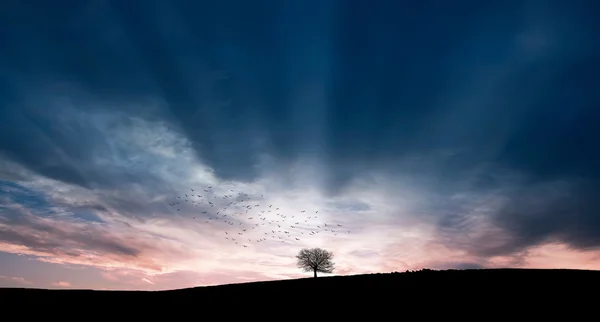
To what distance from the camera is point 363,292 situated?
30.4 metres

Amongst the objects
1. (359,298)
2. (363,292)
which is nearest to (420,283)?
(363,292)

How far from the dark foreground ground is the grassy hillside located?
0.06 meters

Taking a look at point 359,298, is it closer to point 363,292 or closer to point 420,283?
point 363,292

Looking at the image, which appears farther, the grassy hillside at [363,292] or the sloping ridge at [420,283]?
the sloping ridge at [420,283]

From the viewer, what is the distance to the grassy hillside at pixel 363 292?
1032 inches

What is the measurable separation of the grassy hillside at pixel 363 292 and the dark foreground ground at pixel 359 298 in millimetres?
61

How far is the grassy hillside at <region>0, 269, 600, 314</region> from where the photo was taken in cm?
2622

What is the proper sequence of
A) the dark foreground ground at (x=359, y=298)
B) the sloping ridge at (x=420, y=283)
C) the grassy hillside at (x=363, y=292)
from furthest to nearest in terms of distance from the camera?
the sloping ridge at (x=420, y=283) → the grassy hillside at (x=363, y=292) → the dark foreground ground at (x=359, y=298)

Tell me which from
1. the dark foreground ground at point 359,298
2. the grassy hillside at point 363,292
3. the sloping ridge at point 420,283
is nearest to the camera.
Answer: the dark foreground ground at point 359,298

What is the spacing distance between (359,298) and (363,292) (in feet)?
7.68

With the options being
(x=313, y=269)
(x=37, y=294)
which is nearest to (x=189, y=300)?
(x=37, y=294)

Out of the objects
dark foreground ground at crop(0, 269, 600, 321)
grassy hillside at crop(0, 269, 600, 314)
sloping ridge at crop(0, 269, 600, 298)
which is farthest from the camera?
sloping ridge at crop(0, 269, 600, 298)

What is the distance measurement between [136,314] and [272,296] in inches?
438

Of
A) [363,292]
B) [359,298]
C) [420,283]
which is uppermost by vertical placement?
[420,283]
